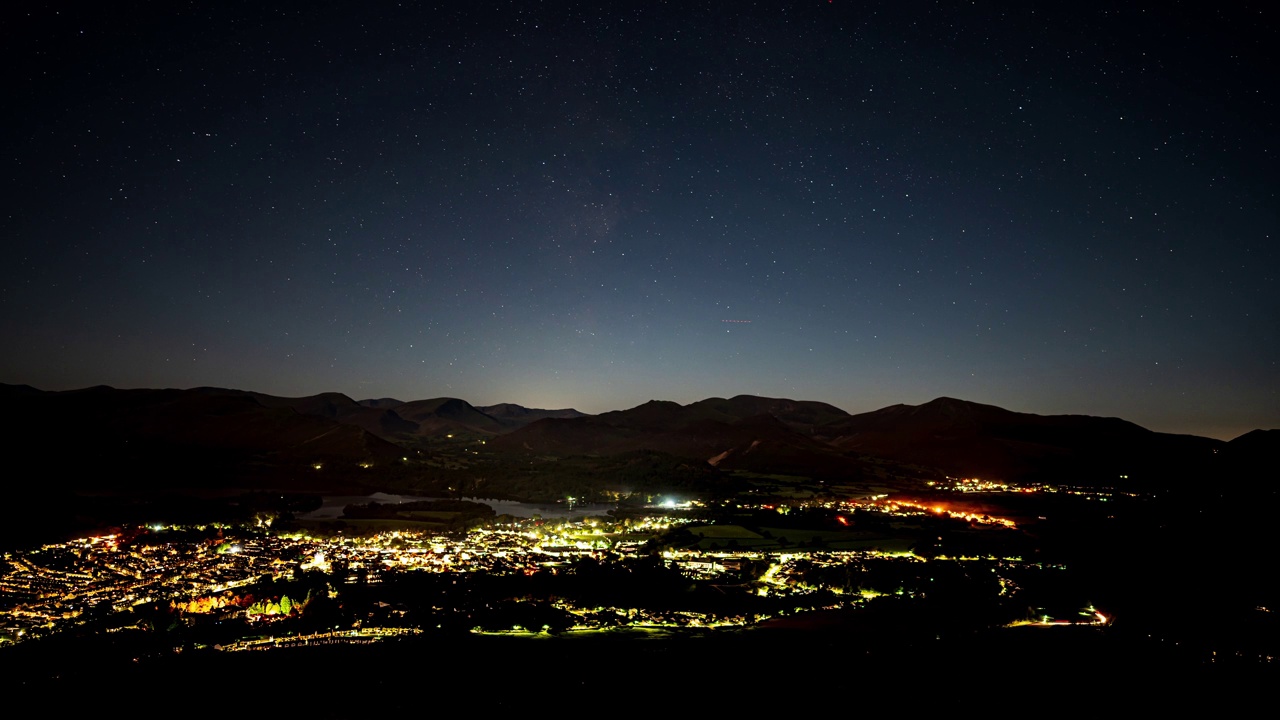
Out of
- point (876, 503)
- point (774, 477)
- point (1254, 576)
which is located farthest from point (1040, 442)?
point (1254, 576)

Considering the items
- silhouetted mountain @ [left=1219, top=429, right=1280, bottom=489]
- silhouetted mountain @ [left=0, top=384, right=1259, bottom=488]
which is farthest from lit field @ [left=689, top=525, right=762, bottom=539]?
silhouetted mountain @ [left=0, top=384, right=1259, bottom=488]

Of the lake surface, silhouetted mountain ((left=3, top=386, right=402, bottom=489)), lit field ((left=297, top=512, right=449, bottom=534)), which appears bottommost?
the lake surface

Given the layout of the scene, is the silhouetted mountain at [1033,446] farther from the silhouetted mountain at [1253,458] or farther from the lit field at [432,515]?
the lit field at [432,515]

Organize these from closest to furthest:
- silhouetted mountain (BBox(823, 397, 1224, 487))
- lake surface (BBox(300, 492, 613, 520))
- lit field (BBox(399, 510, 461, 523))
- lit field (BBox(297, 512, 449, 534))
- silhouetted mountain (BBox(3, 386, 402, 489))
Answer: lit field (BBox(297, 512, 449, 534)) < lit field (BBox(399, 510, 461, 523)) < lake surface (BBox(300, 492, 613, 520)) < silhouetted mountain (BBox(3, 386, 402, 489)) < silhouetted mountain (BBox(823, 397, 1224, 487))

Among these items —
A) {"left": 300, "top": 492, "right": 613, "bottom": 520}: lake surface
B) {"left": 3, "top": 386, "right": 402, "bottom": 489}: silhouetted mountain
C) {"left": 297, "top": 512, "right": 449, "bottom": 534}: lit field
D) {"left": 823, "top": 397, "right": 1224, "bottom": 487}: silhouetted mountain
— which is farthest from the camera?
{"left": 823, "top": 397, "right": 1224, "bottom": 487}: silhouetted mountain

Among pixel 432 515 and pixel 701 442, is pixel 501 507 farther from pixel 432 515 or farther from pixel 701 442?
pixel 701 442

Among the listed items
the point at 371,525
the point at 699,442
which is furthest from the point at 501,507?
the point at 699,442

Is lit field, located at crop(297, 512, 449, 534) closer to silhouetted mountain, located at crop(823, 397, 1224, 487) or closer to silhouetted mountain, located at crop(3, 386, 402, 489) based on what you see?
silhouetted mountain, located at crop(3, 386, 402, 489)

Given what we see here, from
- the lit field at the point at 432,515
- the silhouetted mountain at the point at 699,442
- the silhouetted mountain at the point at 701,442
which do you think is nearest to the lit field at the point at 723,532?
the lit field at the point at 432,515

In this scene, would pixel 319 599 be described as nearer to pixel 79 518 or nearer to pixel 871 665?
pixel 871 665
